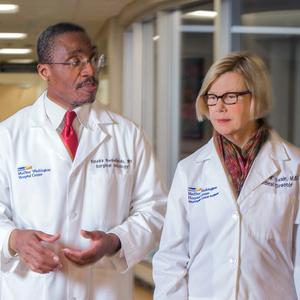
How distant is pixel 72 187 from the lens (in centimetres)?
219

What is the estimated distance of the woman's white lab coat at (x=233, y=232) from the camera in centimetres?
193

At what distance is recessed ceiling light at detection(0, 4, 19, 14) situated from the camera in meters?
6.89

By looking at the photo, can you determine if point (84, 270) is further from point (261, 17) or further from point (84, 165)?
point (261, 17)

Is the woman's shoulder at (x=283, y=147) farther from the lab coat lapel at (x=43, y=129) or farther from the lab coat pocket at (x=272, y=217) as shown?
the lab coat lapel at (x=43, y=129)

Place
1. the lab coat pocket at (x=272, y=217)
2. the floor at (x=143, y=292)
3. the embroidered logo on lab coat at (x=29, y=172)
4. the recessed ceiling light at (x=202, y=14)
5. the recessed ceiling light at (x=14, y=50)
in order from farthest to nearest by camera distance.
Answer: the recessed ceiling light at (x=14, y=50) → the floor at (x=143, y=292) → the recessed ceiling light at (x=202, y=14) → the embroidered logo on lab coat at (x=29, y=172) → the lab coat pocket at (x=272, y=217)

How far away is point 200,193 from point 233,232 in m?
0.16

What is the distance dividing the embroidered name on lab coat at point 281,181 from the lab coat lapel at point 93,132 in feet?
1.92

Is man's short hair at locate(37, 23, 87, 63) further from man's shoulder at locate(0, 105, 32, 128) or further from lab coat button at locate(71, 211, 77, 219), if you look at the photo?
lab coat button at locate(71, 211, 77, 219)

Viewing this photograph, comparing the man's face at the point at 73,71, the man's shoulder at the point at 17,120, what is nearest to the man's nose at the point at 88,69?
the man's face at the point at 73,71

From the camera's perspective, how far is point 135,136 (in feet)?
7.55

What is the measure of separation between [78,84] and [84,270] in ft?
1.95

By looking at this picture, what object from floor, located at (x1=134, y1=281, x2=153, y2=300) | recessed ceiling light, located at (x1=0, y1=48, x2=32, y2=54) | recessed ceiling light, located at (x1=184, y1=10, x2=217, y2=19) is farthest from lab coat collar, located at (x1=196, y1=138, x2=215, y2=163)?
recessed ceiling light, located at (x1=0, y1=48, x2=32, y2=54)

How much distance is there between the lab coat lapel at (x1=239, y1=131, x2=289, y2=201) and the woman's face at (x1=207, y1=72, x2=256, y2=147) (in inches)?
3.9

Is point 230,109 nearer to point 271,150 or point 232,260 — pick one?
point 271,150
